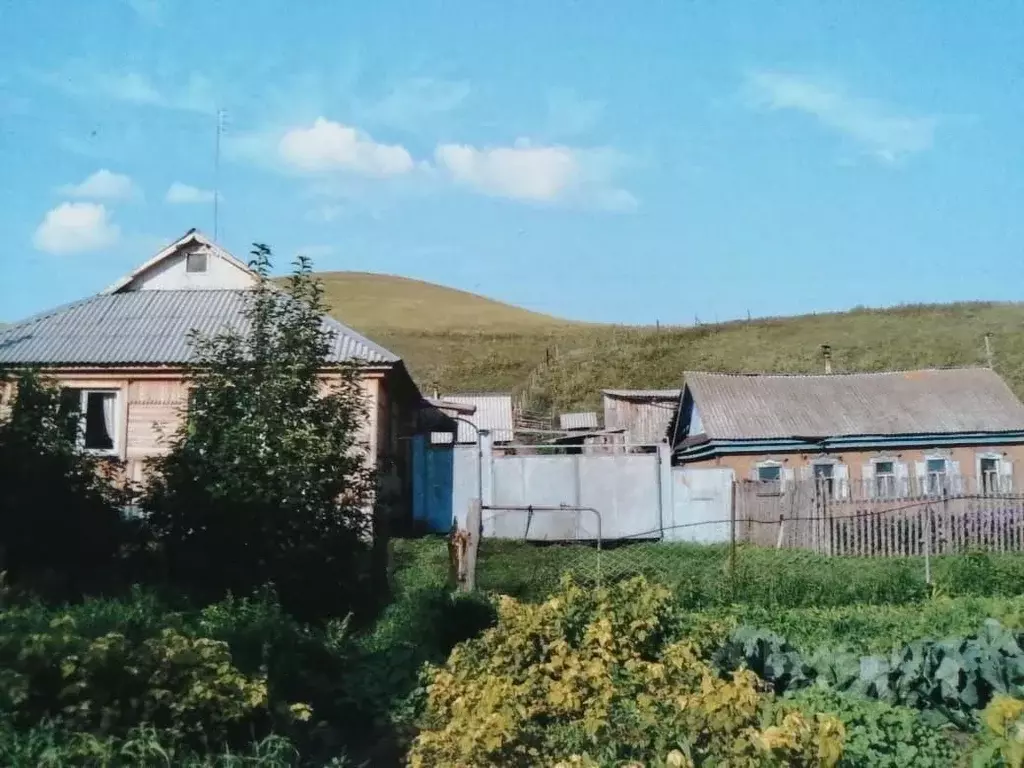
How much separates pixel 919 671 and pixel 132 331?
50.2 ft

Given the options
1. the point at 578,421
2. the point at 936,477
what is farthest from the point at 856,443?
the point at 578,421

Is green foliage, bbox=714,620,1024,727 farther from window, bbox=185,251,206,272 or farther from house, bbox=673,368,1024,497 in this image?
window, bbox=185,251,206,272

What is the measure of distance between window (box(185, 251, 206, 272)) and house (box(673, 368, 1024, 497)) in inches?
444

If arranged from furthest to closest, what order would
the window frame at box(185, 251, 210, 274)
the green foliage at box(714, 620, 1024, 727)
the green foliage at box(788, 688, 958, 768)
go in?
1. the window frame at box(185, 251, 210, 274)
2. the green foliage at box(714, 620, 1024, 727)
3. the green foliage at box(788, 688, 958, 768)

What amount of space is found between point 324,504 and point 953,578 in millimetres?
7288

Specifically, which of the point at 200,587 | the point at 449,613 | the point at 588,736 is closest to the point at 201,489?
the point at 200,587

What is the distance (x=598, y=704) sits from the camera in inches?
216

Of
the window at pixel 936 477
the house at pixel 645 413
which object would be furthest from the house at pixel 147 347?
the house at pixel 645 413

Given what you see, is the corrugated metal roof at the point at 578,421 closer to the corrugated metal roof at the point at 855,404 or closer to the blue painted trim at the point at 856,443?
the corrugated metal roof at the point at 855,404

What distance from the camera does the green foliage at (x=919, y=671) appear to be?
680 centimetres

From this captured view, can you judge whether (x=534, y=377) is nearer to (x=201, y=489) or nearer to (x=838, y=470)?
(x=838, y=470)

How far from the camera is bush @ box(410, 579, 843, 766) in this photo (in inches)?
164

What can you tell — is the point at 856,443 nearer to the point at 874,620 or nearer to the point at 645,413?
the point at 645,413

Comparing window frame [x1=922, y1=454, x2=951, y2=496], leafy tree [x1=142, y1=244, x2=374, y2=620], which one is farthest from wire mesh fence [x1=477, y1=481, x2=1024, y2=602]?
leafy tree [x1=142, y1=244, x2=374, y2=620]
